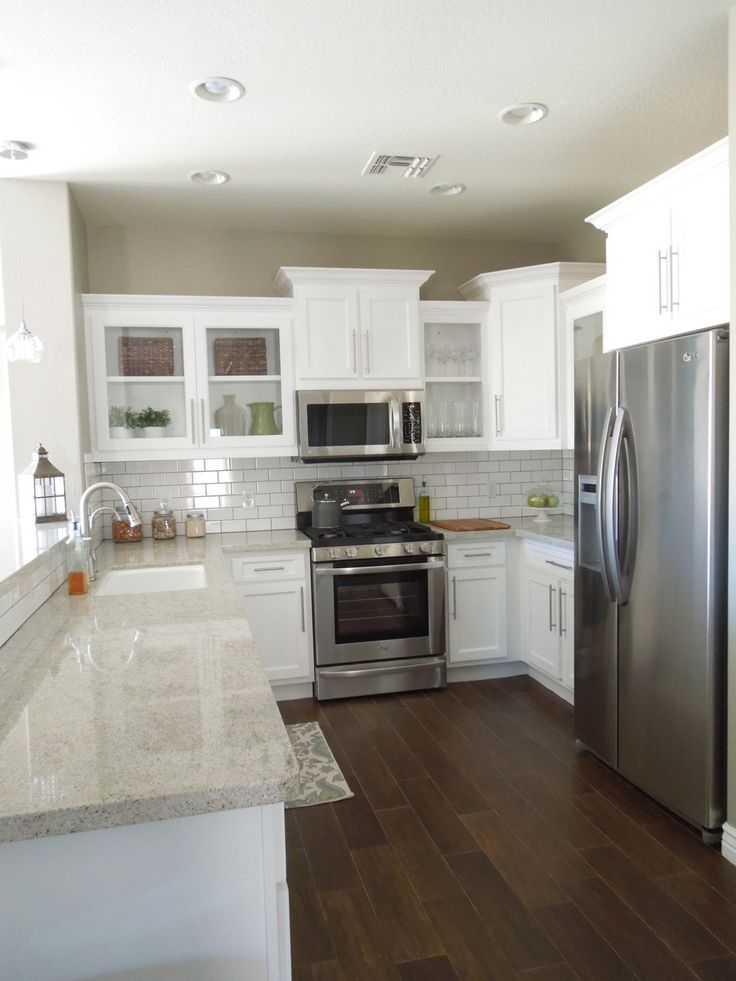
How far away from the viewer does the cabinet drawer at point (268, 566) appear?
385cm

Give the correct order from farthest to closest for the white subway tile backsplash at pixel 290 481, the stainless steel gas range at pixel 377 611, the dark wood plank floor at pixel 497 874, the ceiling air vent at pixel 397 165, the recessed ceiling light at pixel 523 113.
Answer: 1. the white subway tile backsplash at pixel 290 481
2. the stainless steel gas range at pixel 377 611
3. the ceiling air vent at pixel 397 165
4. the recessed ceiling light at pixel 523 113
5. the dark wood plank floor at pixel 497 874

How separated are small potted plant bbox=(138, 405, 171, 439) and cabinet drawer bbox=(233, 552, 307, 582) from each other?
0.83 m

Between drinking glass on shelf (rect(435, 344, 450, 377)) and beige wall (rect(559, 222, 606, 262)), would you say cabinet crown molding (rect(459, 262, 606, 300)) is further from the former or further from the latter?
drinking glass on shelf (rect(435, 344, 450, 377))

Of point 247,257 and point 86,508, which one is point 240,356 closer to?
point 247,257

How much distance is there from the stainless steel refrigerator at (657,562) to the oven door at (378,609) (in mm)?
1092

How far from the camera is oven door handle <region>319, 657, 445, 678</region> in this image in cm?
391

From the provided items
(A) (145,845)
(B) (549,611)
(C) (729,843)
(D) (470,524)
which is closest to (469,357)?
(D) (470,524)

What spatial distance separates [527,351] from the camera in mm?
4160

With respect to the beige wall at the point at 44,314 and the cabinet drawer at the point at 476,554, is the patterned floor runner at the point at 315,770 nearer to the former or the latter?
the cabinet drawer at the point at 476,554

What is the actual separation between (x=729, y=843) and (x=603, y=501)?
1.24 meters

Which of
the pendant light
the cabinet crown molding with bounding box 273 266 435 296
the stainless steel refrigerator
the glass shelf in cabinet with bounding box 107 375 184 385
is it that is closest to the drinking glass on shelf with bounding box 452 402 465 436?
the cabinet crown molding with bounding box 273 266 435 296

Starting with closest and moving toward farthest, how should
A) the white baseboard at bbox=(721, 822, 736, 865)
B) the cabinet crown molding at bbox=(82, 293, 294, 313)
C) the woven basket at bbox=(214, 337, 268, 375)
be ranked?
the white baseboard at bbox=(721, 822, 736, 865) < the cabinet crown molding at bbox=(82, 293, 294, 313) < the woven basket at bbox=(214, 337, 268, 375)

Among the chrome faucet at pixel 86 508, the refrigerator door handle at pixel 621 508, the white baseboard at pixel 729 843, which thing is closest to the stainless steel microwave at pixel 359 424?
the chrome faucet at pixel 86 508

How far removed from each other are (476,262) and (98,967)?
14.3 feet
